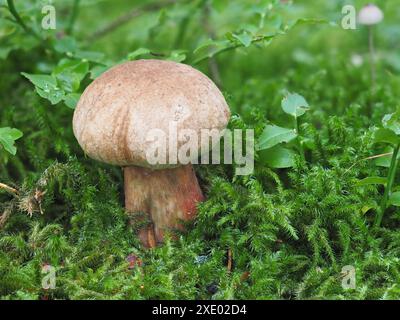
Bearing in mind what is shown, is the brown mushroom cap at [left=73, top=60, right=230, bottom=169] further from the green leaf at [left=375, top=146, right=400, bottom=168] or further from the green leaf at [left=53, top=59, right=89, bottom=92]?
the green leaf at [left=375, top=146, right=400, bottom=168]

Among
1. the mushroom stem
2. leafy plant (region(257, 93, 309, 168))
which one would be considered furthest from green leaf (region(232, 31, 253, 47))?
the mushroom stem

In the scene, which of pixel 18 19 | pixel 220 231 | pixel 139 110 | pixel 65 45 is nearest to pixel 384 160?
pixel 220 231

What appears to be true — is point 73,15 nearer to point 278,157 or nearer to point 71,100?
point 71,100

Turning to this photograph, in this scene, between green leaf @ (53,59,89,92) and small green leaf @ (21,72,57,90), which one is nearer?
small green leaf @ (21,72,57,90)

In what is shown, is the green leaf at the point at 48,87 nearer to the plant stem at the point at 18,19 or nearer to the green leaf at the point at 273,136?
the plant stem at the point at 18,19

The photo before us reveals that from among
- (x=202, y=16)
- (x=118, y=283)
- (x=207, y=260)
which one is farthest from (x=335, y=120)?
(x=202, y=16)
